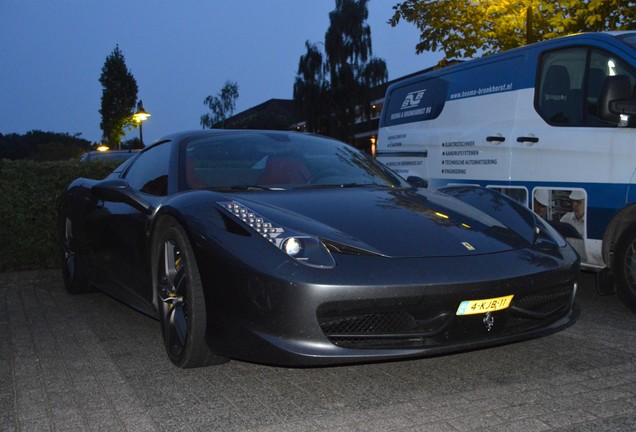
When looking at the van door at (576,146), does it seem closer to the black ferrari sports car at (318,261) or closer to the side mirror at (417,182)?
the black ferrari sports car at (318,261)

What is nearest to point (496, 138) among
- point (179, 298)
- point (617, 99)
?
point (617, 99)

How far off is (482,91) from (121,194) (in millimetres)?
3514

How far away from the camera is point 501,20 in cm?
1346

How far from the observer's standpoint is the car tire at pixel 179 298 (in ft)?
11.8

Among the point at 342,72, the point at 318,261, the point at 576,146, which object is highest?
the point at 342,72

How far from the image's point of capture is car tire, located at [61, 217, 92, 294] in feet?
19.7

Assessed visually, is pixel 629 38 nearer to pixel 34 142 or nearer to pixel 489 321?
pixel 489 321

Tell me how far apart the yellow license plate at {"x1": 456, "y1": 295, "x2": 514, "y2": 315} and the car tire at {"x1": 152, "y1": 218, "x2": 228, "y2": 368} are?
1239mm

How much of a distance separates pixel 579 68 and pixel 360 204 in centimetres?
269

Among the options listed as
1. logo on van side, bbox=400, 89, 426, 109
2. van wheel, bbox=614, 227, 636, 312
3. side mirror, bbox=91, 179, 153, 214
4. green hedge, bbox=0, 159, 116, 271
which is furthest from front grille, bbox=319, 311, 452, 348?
green hedge, bbox=0, 159, 116, 271

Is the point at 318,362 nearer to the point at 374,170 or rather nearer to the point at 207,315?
the point at 207,315

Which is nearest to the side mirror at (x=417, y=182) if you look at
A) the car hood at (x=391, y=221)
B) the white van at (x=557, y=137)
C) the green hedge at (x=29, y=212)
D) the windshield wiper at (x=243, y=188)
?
the car hood at (x=391, y=221)

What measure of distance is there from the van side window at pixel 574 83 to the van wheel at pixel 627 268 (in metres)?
0.81

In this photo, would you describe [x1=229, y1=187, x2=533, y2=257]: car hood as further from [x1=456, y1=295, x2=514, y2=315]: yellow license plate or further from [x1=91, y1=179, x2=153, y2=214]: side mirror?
[x1=91, y1=179, x2=153, y2=214]: side mirror
